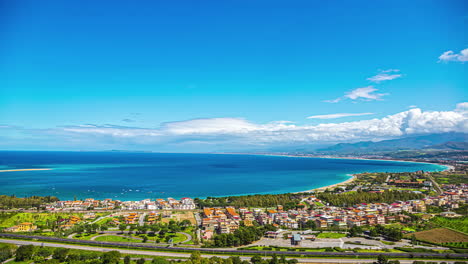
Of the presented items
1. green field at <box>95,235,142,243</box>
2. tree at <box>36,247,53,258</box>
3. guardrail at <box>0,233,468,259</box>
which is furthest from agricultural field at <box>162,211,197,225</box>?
tree at <box>36,247,53,258</box>

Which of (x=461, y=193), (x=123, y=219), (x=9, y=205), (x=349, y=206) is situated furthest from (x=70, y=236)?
(x=461, y=193)

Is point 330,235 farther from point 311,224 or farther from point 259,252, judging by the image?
point 259,252

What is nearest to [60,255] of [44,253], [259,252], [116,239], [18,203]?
[44,253]

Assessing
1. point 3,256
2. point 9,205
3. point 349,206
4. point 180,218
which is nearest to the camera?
point 3,256

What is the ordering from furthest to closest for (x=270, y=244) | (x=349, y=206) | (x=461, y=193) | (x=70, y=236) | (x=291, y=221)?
(x=461, y=193) < (x=349, y=206) < (x=291, y=221) < (x=70, y=236) < (x=270, y=244)

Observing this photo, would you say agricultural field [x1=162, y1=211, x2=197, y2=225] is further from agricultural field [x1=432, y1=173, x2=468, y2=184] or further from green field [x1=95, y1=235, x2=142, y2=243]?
agricultural field [x1=432, y1=173, x2=468, y2=184]

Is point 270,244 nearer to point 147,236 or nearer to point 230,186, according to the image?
point 147,236

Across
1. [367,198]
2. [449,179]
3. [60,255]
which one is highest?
[60,255]

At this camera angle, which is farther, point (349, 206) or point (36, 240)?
point (349, 206)
